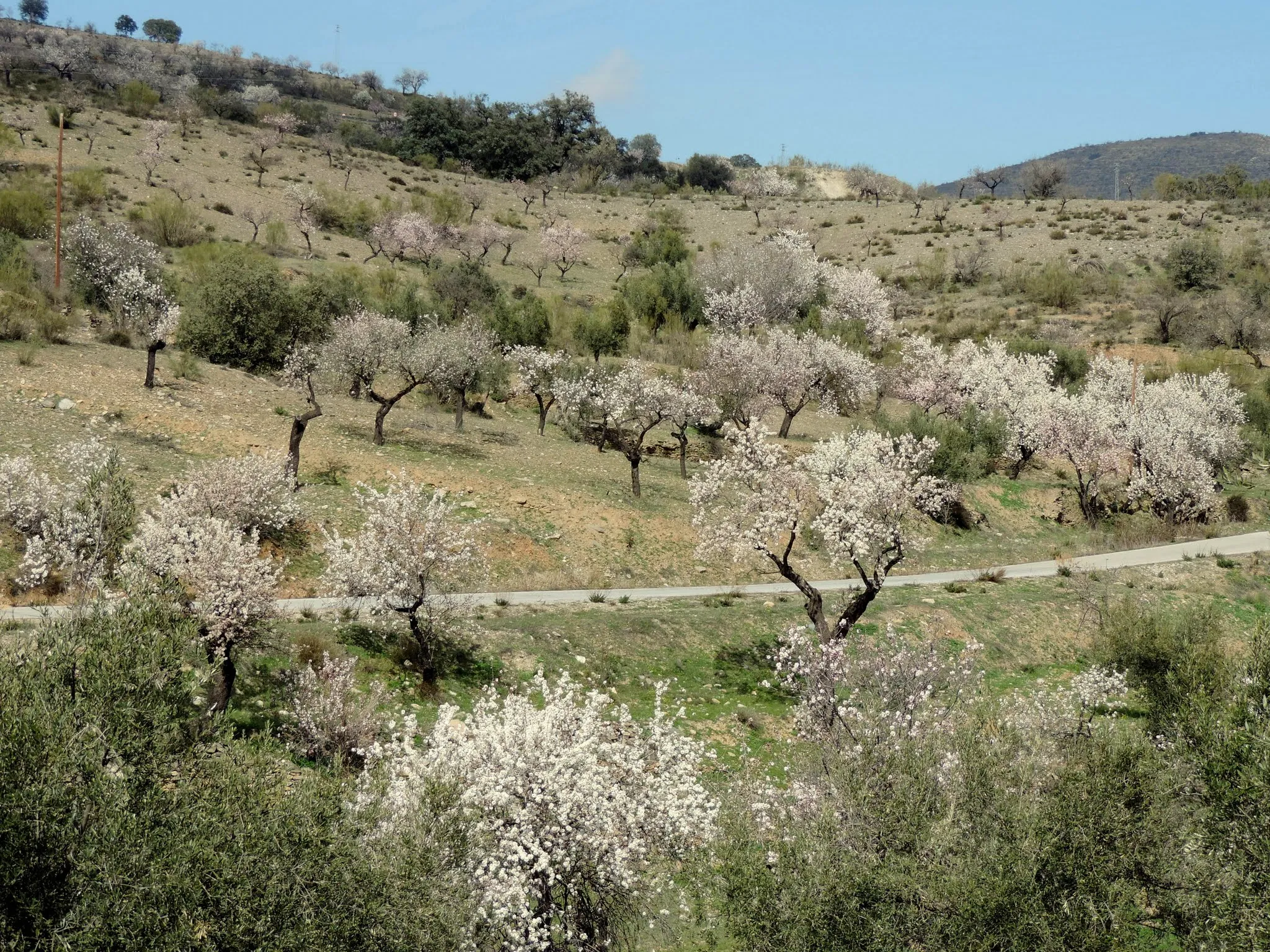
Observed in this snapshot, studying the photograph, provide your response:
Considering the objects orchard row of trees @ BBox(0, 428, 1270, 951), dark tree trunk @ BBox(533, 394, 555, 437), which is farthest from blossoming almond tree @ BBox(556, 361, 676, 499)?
orchard row of trees @ BBox(0, 428, 1270, 951)

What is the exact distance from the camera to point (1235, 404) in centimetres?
6112

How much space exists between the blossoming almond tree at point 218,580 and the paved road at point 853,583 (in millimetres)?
2355

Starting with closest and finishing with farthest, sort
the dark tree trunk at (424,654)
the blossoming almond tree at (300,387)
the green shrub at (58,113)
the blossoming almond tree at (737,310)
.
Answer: the dark tree trunk at (424,654) → the blossoming almond tree at (300,387) → the blossoming almond tree at (737,310) → the green shrub at (58,113)

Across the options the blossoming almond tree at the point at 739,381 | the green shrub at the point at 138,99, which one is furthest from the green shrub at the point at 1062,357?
the green shrub at the point at 138,99

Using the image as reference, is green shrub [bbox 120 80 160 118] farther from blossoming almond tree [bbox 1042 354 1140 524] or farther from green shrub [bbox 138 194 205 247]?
blossoming almond tree [bbox 1042 354 1140 524]

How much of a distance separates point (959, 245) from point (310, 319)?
7239 centimetres

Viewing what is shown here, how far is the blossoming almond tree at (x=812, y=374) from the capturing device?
5600 centimetres

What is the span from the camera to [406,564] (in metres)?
25.1

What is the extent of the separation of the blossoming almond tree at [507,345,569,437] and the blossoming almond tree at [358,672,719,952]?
3646 cm

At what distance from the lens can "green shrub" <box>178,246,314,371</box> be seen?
158ft

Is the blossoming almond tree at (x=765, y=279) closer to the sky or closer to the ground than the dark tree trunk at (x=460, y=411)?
closer to the sky

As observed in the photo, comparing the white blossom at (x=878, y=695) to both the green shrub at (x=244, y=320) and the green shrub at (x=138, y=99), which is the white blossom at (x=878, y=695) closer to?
the green shrub at (x=244, y=320)

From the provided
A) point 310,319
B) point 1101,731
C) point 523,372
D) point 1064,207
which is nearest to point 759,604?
point 1101,731

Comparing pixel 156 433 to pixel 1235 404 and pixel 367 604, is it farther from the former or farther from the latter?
pixel 1235 404
